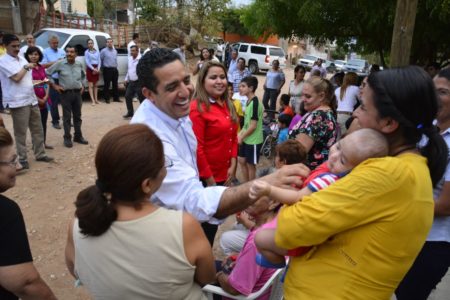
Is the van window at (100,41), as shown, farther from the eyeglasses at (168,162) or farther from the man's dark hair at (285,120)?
the eyeglasses at (168,162)

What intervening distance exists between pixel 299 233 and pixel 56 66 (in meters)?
7.15

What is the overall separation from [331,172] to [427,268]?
3.96 ft

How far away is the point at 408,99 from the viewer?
4.09 feet

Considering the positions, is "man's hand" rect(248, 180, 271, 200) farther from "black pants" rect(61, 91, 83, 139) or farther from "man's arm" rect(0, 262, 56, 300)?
"black pants" rect(61, 91, 83, 139)

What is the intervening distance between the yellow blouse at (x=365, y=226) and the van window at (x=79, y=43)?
10320 mm

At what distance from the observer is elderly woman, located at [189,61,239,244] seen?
3000 mm

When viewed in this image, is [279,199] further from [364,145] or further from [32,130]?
[32,130]

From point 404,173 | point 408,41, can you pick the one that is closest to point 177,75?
point 404,173

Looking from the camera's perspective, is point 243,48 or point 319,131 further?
point 243,48

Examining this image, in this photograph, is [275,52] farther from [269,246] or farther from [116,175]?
[116,175]

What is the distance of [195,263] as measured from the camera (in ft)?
4.74

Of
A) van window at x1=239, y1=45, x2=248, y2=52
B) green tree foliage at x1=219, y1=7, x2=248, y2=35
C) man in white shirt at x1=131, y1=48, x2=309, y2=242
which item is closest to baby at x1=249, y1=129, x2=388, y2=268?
man in white shirt at x1=131, y1=48, x2=309, y2=242

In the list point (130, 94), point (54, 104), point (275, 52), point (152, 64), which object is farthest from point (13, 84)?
point (275, 52)

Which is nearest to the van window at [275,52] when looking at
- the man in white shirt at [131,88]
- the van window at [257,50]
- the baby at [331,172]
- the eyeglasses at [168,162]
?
the van window at [257,50]
